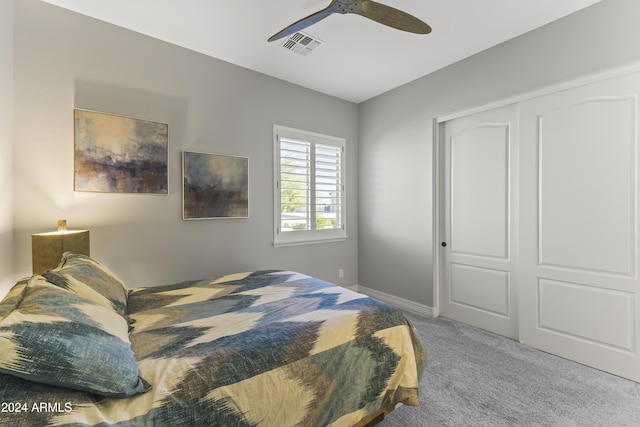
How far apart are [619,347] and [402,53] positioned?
3.13 metres

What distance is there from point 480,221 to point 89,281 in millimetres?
3304

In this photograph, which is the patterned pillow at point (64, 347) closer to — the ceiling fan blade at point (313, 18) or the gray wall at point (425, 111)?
the ceiling fan blade at point (313, 18)

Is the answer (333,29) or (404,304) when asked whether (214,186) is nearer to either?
(333,29)

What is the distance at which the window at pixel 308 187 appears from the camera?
3578 millimetres

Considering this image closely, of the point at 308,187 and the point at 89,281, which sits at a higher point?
the point at 308,187

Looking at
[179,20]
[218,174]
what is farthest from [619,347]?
[179,20]

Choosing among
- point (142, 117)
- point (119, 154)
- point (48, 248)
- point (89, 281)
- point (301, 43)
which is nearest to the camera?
point (89, 281)

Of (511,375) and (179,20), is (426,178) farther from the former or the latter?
(179,20)

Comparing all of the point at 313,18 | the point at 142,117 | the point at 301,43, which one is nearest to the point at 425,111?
the point at 301,43

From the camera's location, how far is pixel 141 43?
265cm

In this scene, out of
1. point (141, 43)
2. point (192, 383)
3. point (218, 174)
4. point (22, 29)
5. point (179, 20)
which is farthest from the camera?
point (218, 174)

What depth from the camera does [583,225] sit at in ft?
7.68

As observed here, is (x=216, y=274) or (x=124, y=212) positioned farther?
(x=216, y=274)

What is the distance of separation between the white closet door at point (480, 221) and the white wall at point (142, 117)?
176cm
